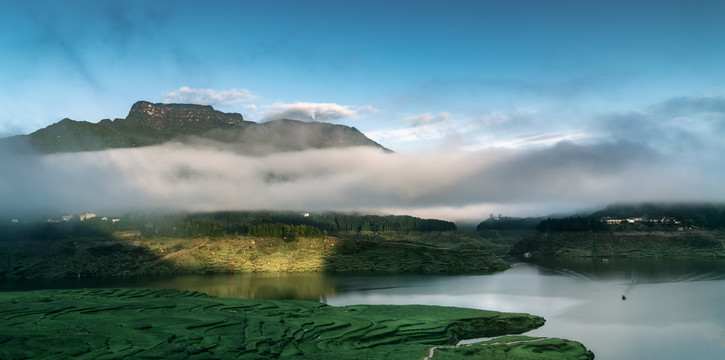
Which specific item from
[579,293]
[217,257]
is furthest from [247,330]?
[217,257]

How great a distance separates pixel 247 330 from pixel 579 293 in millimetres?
80414

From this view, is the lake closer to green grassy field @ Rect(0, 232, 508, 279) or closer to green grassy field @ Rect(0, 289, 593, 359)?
green grassy field @ Rect(0, 289, 593, 359)

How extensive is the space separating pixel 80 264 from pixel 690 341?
604ft

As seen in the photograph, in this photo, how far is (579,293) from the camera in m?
108

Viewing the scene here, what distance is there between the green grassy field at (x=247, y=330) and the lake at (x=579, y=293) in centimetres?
988

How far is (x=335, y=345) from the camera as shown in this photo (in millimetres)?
59406

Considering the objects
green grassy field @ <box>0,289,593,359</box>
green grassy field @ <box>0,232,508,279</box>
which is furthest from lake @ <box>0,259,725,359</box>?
green grassy field @ <box>0,232,508,279</box>

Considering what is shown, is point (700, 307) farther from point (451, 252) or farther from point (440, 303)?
point (451, 252)

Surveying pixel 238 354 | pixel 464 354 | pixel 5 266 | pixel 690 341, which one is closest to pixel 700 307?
pixel 690 341

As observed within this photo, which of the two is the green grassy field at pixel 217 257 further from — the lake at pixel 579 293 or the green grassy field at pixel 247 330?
the green grassy field at pixel 247 330

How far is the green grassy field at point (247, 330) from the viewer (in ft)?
170

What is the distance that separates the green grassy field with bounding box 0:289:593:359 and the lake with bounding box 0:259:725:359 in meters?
9.88

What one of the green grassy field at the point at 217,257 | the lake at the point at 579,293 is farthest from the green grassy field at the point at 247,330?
the green grassy field at the point at 217,257

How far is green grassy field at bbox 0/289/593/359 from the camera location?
5181cm
